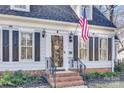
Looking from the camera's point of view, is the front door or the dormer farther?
the dormer

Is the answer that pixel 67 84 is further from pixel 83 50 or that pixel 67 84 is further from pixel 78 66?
pixel 83 50

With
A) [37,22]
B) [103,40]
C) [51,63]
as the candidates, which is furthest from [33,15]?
[103,40]

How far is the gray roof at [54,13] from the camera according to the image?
15.2 meters

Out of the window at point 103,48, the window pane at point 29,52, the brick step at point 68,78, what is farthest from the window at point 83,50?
the window pane at point 29,52

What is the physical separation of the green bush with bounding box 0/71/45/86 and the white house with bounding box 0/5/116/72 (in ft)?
1.75

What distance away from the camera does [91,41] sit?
60.1 feet

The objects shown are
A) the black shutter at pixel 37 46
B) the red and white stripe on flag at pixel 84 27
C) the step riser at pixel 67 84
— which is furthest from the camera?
the red and white stripe on flag at pixel 84 27

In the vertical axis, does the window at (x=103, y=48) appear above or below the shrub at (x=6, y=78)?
above

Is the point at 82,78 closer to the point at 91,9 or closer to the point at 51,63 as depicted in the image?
the point at 51,63

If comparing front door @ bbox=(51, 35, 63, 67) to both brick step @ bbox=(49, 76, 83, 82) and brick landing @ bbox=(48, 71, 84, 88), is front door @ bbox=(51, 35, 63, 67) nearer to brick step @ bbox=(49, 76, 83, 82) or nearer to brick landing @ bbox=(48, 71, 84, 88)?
brick landing @ bbox=(48, 71, 84, 88)

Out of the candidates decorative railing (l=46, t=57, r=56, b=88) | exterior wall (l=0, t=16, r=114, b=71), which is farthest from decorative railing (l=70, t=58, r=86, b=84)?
decorative railing (l=46, t=57, r=56, b=88)

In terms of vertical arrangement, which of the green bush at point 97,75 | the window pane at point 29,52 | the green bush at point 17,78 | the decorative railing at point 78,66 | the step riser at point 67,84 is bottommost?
the step riser at point 67,84

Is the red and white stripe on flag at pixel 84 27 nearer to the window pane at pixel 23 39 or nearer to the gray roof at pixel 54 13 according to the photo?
the gray roof at pixel 54 13

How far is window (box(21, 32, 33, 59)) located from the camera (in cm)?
1553
